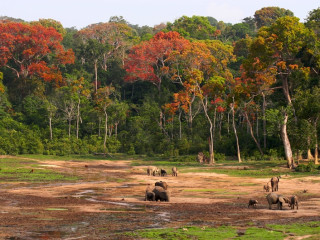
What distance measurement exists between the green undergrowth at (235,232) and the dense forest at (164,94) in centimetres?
2691

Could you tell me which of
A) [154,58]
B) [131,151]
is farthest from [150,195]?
[154,58]

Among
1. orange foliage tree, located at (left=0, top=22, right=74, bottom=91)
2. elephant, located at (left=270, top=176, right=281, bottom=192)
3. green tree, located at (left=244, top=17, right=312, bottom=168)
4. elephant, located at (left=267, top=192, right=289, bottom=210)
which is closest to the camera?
elephant, located at (left=267, top=192, right=289, bottom=210)

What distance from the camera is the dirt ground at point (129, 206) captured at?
1820 cm

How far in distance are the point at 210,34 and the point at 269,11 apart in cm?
1626

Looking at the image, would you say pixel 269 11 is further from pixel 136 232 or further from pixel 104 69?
pixel 136 232

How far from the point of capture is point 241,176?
39312 millimetres

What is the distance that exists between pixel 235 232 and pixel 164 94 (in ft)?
195

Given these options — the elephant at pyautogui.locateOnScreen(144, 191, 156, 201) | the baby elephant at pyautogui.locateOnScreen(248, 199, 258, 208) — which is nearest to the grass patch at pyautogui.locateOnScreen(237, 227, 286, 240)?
the baby elephant at pyautogui.locateOnScreen(248, 199, 258, 208)

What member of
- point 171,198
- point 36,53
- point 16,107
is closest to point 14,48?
point 36,53

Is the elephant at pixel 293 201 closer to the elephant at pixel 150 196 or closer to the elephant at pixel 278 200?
the elephant at pixel 278 200

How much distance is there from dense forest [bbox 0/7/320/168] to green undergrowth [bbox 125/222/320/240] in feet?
88.3

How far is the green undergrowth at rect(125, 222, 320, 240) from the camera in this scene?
52.4 feet

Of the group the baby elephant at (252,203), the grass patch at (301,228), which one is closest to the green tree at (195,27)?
the baby elephant at (252,203)

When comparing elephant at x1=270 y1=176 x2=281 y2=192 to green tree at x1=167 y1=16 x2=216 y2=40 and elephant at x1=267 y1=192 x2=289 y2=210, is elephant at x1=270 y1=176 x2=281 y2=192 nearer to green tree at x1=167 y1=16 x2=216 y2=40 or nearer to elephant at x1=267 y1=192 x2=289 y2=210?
elephant at x1=267 y1=192 x2=289 y2=210
